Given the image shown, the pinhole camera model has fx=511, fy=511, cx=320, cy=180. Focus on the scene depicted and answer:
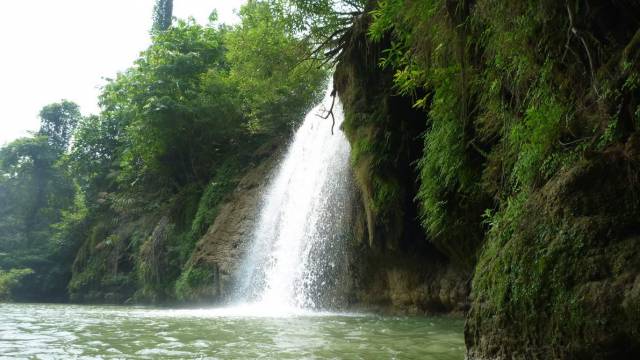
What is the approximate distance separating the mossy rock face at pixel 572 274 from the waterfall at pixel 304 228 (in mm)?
6815

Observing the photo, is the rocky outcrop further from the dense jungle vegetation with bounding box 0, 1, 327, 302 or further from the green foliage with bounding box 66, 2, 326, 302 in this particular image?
the green foliage with bounding box 66, 2, 326, 302

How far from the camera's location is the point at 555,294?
2.97 meters

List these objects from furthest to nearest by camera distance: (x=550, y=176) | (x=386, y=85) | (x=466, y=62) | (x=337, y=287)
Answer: (x=337, y=287)
(x=386, y=85)
(x=466, y=62)
(x=550, y=176)

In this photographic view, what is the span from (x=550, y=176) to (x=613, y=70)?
0.84 meters

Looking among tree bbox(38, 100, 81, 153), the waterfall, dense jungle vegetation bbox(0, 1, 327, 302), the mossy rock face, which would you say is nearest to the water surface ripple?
the mossy rock face

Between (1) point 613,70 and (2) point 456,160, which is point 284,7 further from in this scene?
(1) point 613,70

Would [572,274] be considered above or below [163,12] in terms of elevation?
below

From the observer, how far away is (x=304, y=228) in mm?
11969

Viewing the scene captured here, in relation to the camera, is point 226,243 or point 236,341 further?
point 226,243

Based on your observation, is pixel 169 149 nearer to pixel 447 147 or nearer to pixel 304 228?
pixel 304 228

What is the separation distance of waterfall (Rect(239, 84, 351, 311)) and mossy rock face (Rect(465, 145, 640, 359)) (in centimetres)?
681

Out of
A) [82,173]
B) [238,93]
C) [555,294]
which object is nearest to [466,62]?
[555,294]

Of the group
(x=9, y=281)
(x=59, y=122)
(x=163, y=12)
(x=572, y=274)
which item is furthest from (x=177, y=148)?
(x=59, y=122)

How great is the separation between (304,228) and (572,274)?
9.25 metres
